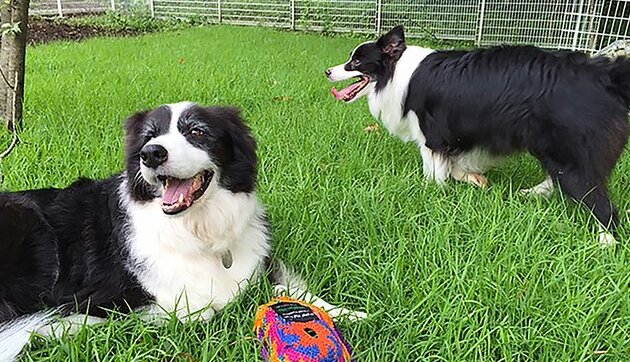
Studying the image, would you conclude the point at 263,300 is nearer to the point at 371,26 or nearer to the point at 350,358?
the point at 350,358

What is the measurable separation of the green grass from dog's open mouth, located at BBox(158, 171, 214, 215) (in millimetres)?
452

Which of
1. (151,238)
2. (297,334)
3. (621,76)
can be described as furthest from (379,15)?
(297,334)

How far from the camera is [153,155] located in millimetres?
1789

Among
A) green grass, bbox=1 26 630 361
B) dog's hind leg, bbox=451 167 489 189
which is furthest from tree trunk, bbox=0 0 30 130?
dog's hind leg, bbox=451 167 489 189

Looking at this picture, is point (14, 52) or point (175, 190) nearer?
point (175, 190)

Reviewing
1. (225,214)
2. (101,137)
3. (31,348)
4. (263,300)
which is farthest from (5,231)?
(101,137)

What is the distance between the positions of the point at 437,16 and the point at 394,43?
7.57 meters

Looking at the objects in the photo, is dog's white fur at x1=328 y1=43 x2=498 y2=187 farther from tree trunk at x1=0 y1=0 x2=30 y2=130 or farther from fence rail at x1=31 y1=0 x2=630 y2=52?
fence rail at x1=31 y1=0 x2=630 y2=52

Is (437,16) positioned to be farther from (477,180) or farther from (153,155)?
(153,155)

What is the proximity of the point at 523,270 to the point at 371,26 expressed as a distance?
33.3ft

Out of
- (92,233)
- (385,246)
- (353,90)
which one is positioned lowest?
(385,246)

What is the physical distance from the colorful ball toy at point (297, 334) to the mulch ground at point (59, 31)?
831cm

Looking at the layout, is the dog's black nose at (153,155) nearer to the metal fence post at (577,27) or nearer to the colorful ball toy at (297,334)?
the colorful ball toy at (297,334)

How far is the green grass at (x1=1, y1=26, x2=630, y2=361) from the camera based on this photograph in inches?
75.7
